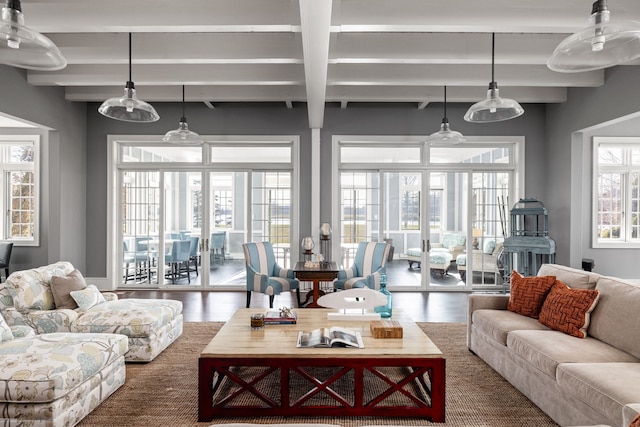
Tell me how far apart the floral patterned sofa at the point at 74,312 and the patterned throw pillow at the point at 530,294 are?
307 centimetres

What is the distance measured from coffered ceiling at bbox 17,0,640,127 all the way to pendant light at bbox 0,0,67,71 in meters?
1.47

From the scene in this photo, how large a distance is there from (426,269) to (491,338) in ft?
11.0

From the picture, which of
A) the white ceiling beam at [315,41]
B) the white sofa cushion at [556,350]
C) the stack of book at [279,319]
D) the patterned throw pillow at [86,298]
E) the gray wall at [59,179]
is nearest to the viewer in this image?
the white sofa cushion at [556,350]

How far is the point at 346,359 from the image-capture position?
234cm

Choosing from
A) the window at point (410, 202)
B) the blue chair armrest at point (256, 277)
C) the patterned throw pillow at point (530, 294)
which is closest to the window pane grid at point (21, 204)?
the blue chair armrest at point (256, 277)

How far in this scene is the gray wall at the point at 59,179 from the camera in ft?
18.1

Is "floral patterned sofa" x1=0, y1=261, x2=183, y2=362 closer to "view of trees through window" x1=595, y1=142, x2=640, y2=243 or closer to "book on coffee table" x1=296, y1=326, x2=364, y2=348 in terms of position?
"book on coffee table" x1=296, y1=326, x2=364, y2=348

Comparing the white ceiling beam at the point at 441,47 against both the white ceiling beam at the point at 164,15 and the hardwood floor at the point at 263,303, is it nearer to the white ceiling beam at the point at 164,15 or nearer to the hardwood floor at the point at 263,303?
the white ceiling beam at the point at 164,15

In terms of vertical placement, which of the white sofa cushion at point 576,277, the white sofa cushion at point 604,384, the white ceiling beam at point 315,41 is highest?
the white ceiling beam at point 315,41

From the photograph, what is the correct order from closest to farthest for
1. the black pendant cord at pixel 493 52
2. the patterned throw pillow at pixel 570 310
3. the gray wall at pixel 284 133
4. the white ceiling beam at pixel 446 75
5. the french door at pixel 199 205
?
the patterned throw pillow at pixel 570 310, the black pendant cord at pixel 493 52, the white ceiling beam at pixel 446 75, the gray wall at pixel 284 133, the french door at pixel 199 205

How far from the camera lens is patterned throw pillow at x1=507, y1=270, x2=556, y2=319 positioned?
10.5 ft

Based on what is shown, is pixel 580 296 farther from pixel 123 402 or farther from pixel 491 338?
pixel 123 402

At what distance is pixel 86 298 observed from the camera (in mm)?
3490

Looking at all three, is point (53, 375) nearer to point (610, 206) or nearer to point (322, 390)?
point (322, 390)
